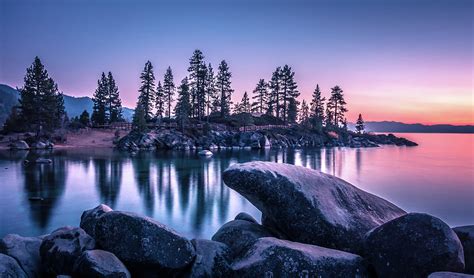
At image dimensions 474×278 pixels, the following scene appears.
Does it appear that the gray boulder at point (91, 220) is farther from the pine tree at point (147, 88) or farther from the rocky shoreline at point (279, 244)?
the pine tree at point (147, 88)

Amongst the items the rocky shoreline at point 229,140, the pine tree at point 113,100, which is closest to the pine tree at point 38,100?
the rocky shoreline at point 229,140

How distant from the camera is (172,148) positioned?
70.9m

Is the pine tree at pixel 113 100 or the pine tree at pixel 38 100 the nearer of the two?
the pine tree at pixel 38 100

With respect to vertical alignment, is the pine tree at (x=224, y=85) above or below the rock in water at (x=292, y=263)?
above

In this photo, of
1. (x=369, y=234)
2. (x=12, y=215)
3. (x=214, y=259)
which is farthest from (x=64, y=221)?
(x=369, y=234)

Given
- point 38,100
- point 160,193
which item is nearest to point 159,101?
point 38,100

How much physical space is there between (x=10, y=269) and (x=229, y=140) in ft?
238

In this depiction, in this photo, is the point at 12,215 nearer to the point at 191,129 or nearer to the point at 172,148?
the point at 172,148

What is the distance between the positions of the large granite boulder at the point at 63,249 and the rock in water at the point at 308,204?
427 centimetres

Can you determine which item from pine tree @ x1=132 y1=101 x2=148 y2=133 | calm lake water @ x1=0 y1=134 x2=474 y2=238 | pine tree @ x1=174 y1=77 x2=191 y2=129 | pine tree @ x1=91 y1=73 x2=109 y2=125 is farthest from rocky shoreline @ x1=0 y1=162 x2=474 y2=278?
pine tree @ x1=91 y1=73 x2=109 y2=125

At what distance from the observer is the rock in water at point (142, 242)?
7859 mm

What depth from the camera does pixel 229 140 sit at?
79750mm

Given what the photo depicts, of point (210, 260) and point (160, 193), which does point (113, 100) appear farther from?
point (210, 260)

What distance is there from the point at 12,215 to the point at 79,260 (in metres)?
13.6
